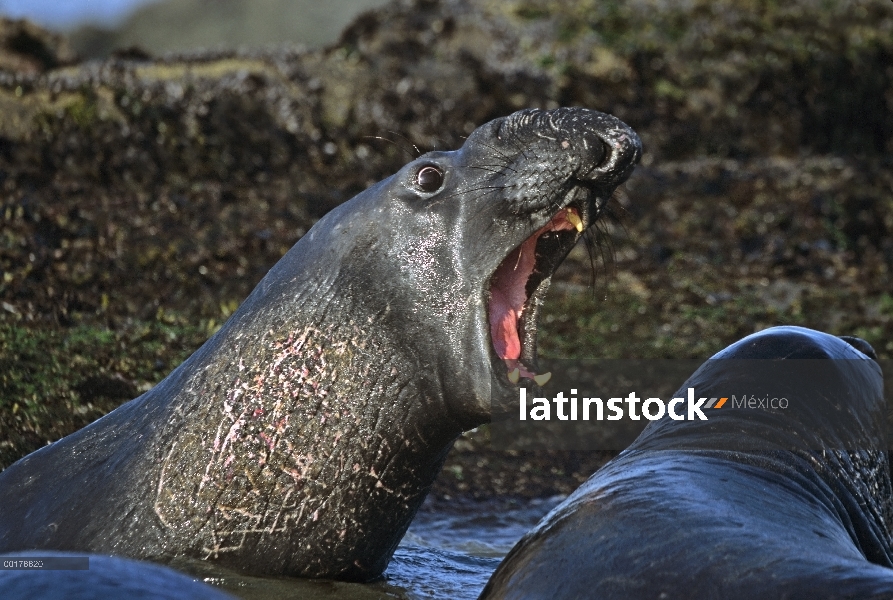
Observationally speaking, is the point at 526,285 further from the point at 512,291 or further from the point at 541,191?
the point at 541,191

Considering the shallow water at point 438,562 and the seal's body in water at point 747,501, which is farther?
the shallow water at point 438,562

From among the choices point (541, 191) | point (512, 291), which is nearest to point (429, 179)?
point (541, 191)

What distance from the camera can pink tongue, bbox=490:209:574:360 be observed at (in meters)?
4.89

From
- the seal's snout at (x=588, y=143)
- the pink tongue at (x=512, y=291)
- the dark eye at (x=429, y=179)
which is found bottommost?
the pink tongue at (x=512, y=291)

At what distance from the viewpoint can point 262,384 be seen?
4.84 metres

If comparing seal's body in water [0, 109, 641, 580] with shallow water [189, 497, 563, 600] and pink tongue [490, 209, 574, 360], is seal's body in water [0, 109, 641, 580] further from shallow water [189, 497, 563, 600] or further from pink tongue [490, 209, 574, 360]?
shallow water [189, 497, 563, 600]

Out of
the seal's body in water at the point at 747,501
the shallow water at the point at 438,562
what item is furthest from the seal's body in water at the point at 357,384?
the seal's body in water at the point at 747,501

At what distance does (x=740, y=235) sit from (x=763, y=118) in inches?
112

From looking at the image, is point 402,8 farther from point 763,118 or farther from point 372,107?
point 763,118

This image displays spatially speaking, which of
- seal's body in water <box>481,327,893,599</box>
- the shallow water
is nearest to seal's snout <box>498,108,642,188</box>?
seal's body in water <box>481,327,893,599</box>

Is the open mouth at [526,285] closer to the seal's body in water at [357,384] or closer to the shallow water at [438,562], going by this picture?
the seal's body in water at [357,384]

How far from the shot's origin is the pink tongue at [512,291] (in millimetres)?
4891

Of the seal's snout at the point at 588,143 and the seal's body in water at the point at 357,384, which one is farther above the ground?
the seal's snout at the point at 588,143

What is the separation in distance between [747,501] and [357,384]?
159 cm
